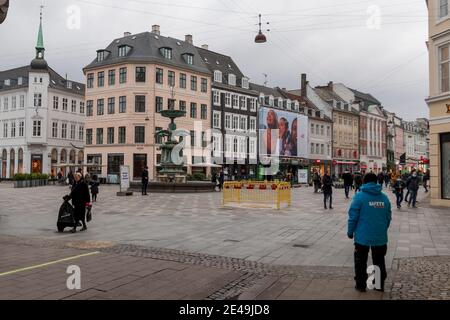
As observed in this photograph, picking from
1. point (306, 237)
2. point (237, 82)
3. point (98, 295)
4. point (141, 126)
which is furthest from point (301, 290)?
point (237, 82)

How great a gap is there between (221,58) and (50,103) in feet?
86.2

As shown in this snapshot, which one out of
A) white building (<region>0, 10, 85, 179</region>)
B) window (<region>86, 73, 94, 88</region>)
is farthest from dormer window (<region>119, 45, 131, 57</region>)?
white building (<region>0, 10, 85, 179</region>)

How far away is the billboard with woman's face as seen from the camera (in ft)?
214

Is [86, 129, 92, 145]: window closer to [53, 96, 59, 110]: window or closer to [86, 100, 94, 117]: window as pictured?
[86, 100, 94, 117]: window

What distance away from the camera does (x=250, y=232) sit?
39.6ft

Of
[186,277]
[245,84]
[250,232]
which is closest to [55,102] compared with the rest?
[245,84]

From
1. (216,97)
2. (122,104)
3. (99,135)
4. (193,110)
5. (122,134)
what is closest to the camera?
(122,134)

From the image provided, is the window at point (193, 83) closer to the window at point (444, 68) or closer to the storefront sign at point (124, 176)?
the storefront sign at point (124, 176)

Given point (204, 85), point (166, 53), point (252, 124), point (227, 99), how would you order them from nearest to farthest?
point (166, 53), point (204, 85), point (227, 99), point (252, 124)

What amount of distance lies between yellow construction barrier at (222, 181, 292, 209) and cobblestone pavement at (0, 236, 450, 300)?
11628 mm

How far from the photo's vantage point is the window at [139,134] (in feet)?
173

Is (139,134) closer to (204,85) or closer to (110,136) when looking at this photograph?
(110,136)

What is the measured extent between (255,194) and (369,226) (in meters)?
15.1
